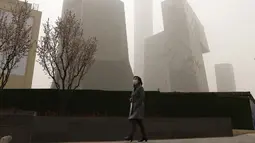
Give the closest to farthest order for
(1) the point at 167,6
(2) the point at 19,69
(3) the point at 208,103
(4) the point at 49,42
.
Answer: (3) the point at 208,103, (4) the point at 49,42, (2) the point at 19,69, (1) the point at 167,6

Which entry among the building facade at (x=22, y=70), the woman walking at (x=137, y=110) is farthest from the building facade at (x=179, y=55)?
the woman walking at (x=137, y=110)

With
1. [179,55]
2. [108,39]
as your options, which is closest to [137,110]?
[108,39]

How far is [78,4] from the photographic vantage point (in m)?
37.9

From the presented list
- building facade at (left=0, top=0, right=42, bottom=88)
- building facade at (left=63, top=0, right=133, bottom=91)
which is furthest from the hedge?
building facade at (left=0, top=0, right=42, bottom=88)

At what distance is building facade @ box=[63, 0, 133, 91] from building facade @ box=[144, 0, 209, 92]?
28.0ft

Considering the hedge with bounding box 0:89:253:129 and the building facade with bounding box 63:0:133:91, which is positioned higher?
the building facade with bounding box 63:0:133:91

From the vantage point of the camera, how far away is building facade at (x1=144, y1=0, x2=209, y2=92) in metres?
41.2

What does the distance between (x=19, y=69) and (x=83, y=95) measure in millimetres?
24584

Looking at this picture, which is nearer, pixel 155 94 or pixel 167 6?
pixel 155 94

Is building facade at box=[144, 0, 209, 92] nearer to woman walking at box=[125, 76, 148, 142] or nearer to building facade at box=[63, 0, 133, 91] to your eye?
building facade at box=[63, 0, 133, 91]

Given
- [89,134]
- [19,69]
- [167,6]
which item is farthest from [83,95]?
[167,6]

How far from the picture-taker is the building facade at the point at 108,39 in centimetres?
3356

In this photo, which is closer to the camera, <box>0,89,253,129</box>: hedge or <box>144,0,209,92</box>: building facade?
<box>0,89,253,129</box>: hedge

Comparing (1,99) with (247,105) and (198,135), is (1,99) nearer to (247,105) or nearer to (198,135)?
(198,135)
